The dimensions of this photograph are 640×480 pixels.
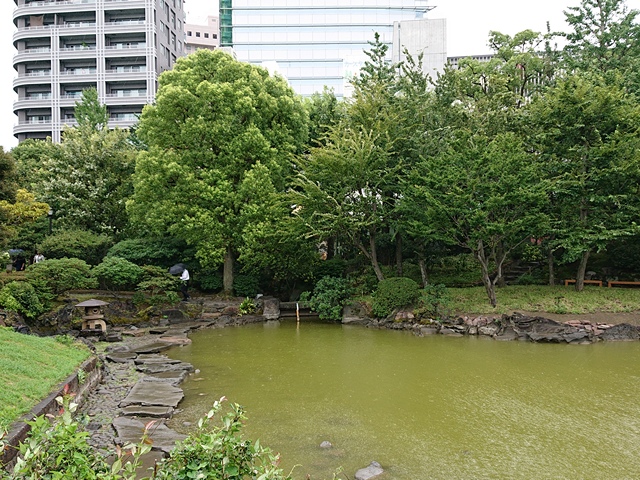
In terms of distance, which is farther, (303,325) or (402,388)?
(303,325)

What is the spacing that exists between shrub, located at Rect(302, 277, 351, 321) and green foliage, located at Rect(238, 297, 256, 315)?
1.99 meters

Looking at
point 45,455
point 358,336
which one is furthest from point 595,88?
point 45,455

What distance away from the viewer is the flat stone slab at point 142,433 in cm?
641

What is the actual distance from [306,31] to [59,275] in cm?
4015

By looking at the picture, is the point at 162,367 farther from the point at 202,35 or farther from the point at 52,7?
the point at 202,35

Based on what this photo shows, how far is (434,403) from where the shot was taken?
323 inches

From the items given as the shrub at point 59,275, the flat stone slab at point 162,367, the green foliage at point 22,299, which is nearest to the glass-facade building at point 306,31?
the shrub at point 59,275

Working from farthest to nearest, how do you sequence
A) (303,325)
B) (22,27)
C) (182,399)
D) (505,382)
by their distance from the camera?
(22,27)
(303,325)
(505,382)
(182,399)

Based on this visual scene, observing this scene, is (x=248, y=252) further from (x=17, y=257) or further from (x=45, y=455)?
(x=45, y=455)

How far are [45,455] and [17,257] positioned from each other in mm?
20866

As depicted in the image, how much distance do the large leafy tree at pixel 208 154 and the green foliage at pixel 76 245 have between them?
6.55 ft

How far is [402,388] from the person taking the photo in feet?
29.8

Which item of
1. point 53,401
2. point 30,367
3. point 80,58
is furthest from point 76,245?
point 80,58

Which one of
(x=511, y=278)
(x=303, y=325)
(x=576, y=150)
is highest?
(x=576, y=150)
